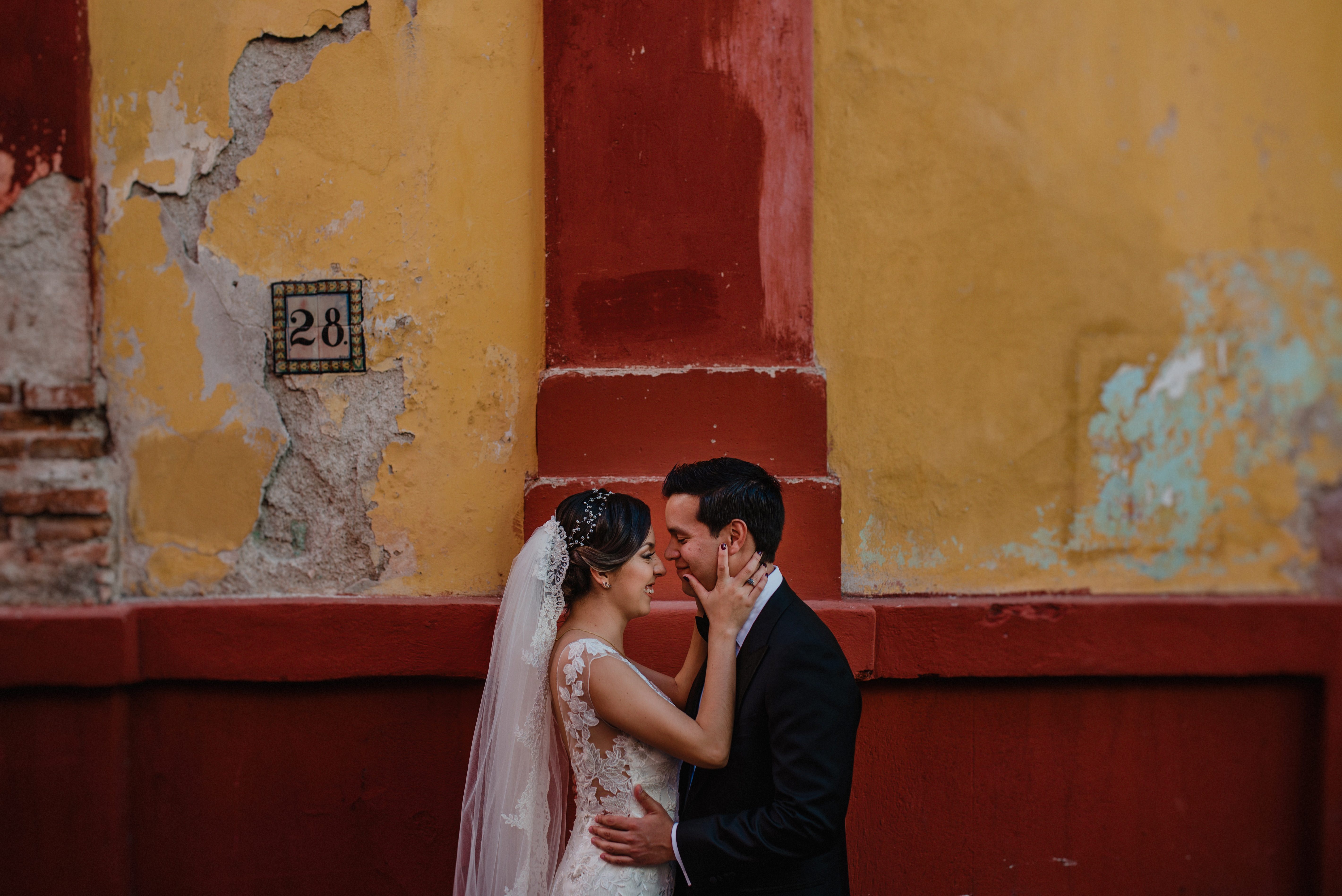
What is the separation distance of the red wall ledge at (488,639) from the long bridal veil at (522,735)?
22.4 inches

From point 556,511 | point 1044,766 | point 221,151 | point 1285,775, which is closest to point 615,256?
point 556,511

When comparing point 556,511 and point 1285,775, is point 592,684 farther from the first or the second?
point 1285,775

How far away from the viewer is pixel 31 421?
11.0ft

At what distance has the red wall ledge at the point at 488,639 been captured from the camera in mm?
3156

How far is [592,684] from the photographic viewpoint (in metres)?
2.41

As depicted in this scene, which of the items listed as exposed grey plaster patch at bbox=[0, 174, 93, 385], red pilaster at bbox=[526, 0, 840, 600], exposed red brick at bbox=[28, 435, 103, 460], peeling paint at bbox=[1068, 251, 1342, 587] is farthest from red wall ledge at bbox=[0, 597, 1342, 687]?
exposed grey plaster patch at bbox=[0, 174, 93, 385]

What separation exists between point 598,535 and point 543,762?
65 cm

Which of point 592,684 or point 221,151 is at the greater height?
point 221,151

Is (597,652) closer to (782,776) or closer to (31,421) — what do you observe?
Result: (782,776)

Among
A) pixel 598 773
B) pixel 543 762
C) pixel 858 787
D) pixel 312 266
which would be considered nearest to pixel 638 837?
pixel 598 773

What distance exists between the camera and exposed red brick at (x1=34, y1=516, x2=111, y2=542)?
3324 millimetres

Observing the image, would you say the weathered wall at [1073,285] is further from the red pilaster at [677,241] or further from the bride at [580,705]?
the bride at [580,705]

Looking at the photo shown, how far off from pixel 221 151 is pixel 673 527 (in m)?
2.25

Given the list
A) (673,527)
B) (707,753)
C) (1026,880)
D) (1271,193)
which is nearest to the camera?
(707,753)
